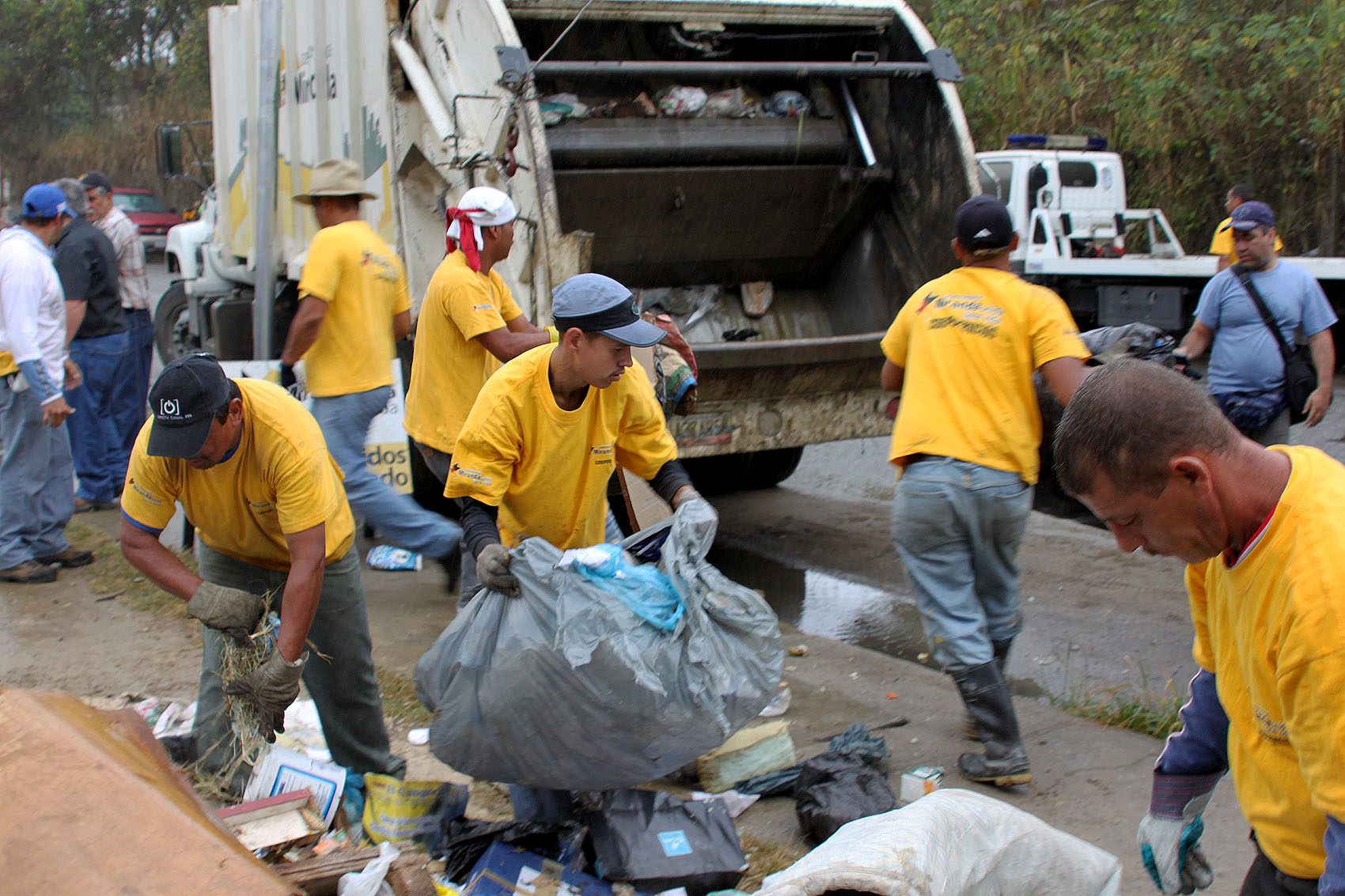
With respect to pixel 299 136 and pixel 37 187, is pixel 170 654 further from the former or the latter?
pixel 299 136

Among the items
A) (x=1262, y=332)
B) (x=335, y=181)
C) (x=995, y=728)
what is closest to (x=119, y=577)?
(x=335, y=181)

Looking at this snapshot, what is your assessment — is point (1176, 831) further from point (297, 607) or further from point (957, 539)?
point (297, 607)

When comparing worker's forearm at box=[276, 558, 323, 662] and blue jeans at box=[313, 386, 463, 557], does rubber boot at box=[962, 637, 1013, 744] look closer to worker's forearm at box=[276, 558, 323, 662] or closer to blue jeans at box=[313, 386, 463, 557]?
worker's forearm at box=[276, 558, 323, 662]

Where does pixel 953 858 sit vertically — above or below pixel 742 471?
above

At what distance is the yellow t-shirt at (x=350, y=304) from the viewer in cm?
453

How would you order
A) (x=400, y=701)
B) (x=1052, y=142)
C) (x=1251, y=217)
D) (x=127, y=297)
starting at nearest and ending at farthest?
(x=400, y=701) < (x=1251, y=217) < (x=127, y=297) < (x=1052, y=142)

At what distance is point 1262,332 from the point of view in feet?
14.9

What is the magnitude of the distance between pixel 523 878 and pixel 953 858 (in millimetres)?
1010

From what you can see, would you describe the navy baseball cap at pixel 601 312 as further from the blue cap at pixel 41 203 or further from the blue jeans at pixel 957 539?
the blue cap at pixel 41 203

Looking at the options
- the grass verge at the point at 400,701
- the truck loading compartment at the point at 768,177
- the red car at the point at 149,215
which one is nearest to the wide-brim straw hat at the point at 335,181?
the truck loading compartment at the point at 768,177

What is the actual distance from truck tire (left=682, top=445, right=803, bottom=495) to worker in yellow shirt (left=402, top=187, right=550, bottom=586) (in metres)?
2.87

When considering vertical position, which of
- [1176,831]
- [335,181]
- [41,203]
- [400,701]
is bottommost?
[400,701]

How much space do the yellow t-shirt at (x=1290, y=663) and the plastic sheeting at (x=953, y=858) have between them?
632mm

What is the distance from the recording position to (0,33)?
101 ft
